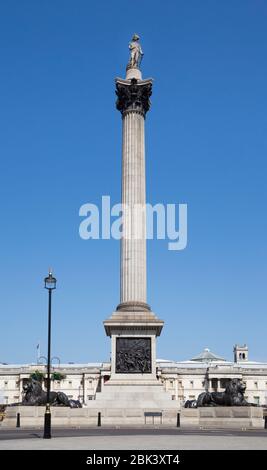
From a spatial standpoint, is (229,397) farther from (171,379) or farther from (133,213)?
(171,379)

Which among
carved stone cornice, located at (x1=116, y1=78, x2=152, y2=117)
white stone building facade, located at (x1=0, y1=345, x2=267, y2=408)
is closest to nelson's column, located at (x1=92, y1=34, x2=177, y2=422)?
carved stone cornice, located at (x1=116, y1=78, x2=152, y2=117)

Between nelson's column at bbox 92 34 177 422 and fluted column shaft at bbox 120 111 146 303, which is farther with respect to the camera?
fluted column shaft at bbox 120 111 146 303

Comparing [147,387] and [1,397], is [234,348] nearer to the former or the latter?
[1,397]

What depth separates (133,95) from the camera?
184 ft

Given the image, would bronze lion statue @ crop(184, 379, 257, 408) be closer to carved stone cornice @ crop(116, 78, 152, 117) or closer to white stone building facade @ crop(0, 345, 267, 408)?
carved stone cornice @ crop(116, 78, 152, 117)

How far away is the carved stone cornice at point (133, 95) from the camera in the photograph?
55.9 metres

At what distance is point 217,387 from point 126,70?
89.4 metres

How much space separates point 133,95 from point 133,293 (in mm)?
18680

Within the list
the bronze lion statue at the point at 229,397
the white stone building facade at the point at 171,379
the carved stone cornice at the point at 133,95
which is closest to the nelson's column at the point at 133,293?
the carved stone cornice at the point at 133,95

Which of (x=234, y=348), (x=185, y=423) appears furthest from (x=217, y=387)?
(x=185, y=423)

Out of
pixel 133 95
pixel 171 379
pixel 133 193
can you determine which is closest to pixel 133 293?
pixel 133 193

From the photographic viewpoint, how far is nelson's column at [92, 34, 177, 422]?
4603 cm
